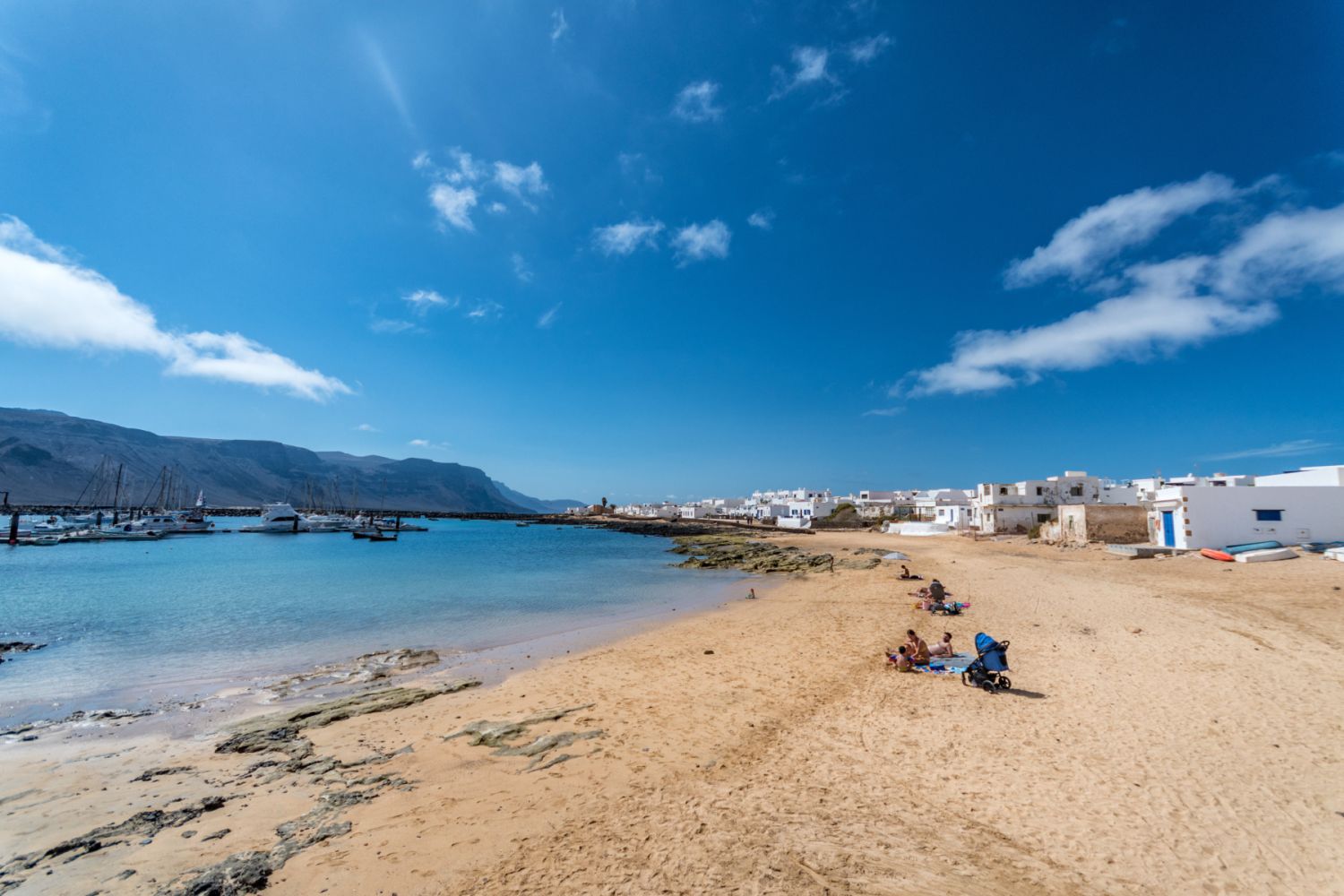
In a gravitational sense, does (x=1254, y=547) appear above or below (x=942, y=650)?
above

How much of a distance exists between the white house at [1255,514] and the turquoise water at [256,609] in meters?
22.0

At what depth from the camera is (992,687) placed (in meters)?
9.77

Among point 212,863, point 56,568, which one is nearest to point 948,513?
point 212,863

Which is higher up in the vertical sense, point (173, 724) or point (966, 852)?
point (966, 852)

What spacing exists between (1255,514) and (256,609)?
143 feet

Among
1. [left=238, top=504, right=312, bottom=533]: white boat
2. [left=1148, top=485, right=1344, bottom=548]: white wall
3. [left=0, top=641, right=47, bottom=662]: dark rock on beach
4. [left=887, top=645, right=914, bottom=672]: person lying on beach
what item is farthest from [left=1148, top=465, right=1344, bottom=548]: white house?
[left=238, top=504, right=312, bottom=533]: white boat

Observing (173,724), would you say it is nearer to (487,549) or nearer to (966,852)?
(966,852)

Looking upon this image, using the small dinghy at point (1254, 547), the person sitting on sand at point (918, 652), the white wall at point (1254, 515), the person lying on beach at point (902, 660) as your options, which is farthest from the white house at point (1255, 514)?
the person lying on beach at point (902, 660)

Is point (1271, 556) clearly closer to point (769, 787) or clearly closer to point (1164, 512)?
point (1164, 512)

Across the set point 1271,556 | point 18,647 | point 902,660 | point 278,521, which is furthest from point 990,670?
point 278,521

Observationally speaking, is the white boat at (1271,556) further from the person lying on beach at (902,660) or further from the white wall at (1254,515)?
the person lying on beach at (902,660)

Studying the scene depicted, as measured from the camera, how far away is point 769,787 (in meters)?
6.46

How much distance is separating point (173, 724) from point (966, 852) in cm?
1278

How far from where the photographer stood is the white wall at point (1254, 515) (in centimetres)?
2423
